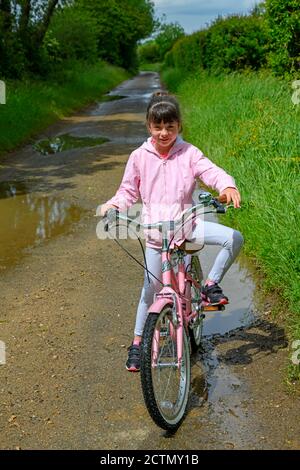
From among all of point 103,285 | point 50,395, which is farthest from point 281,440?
point 103,285

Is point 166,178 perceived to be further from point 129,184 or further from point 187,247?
point 187,247

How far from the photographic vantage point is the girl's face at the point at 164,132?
3650 millimetres

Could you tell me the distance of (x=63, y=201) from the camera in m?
8.77

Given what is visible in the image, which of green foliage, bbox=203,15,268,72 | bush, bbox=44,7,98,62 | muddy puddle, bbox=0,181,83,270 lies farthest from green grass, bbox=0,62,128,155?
green foliage, bbox=203,15,268,72

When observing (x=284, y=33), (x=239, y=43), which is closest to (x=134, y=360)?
(x=284, y=33)

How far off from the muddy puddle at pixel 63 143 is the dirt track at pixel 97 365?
5.99 metres

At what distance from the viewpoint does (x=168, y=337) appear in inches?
140

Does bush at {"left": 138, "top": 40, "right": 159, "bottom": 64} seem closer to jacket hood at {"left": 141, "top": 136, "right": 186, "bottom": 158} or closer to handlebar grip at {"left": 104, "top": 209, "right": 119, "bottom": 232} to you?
jacket hood at {"left": 141, "top": 136, "right": 186, "bottom": 158}

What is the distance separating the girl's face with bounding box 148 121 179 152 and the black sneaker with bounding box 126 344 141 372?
1.39m

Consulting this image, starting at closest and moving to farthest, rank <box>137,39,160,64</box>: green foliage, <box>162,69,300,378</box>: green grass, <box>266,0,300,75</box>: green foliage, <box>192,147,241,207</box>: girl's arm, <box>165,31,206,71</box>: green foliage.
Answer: <box>192,147,241,207</box>: girl's arm
<box>162,69,300,378</box>: green grass
<box>266,0,300,75</box>: green foliage
<box>165,31,206,71</box>: green foliage
<box>137,39,160,64</box>: green foliage

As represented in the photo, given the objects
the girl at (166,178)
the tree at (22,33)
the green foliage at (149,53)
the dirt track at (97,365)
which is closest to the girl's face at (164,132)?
the girl at (166,178)

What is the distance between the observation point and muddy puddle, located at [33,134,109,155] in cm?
1328
